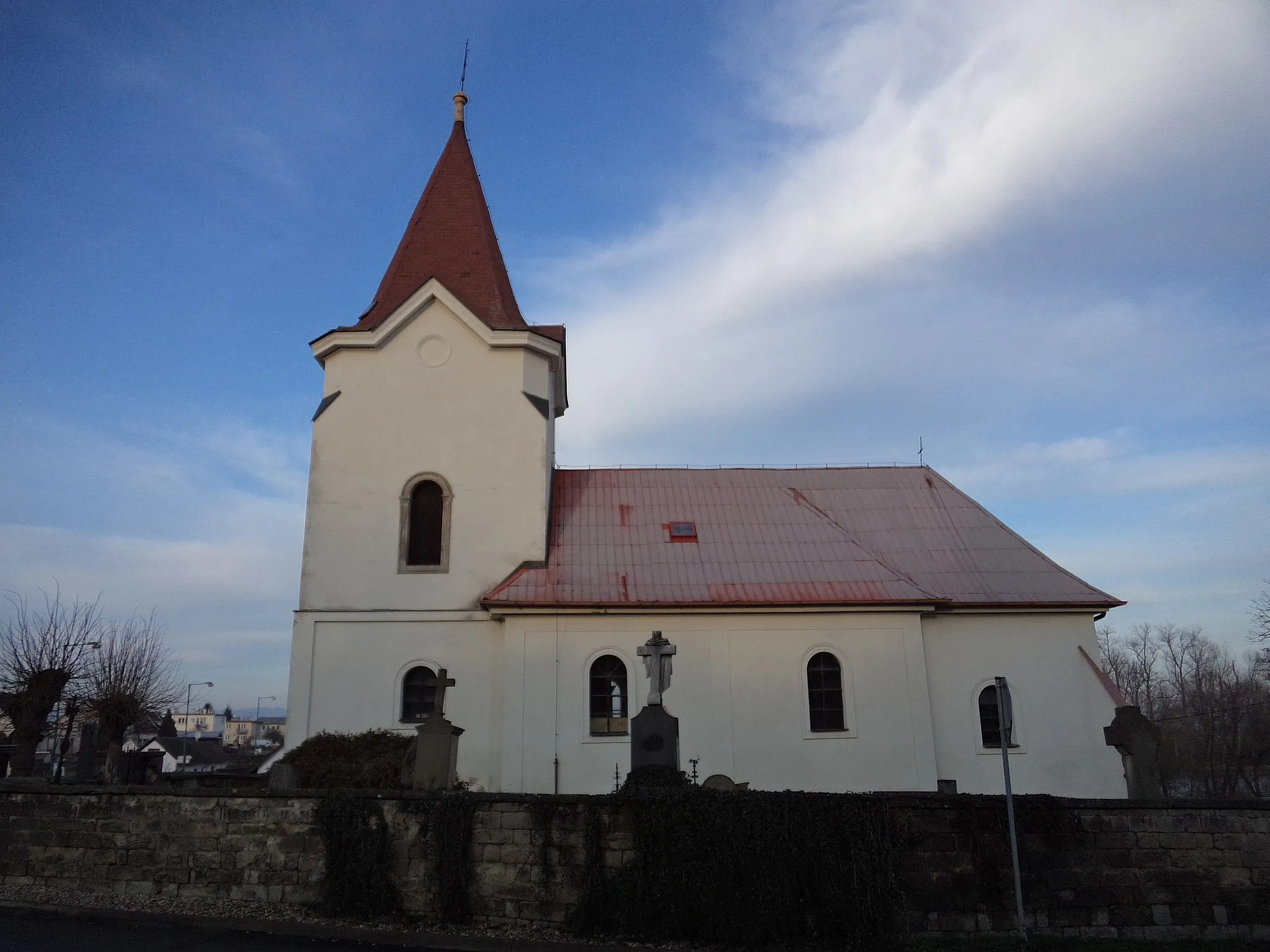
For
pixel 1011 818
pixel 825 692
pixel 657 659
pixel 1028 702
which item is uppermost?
pixel 657 659

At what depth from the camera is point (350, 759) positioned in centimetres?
1719

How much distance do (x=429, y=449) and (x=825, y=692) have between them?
9985mm

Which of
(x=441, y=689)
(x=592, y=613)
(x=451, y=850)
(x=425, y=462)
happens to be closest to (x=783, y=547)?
(x=592, y=613)

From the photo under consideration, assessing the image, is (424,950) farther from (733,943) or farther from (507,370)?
(507,370)

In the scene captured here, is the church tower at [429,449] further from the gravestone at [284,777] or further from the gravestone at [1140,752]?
the gravestone at [1140,752]

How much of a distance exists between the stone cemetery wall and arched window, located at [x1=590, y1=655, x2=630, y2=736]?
7793 mm

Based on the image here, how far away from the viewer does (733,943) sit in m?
10.4

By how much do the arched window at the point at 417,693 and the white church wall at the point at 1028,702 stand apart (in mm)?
10480

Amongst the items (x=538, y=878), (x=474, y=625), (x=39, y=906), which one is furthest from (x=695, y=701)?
(x=39, y=906)

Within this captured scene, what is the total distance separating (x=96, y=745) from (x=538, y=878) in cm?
1883

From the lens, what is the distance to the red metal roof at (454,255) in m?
21.9

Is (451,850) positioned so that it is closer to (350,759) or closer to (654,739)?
(654,739)

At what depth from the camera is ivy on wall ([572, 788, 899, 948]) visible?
10.5 meters

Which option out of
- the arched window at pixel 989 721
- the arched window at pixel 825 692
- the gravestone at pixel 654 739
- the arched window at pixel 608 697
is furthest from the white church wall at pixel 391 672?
the arched window at pixel 989 721
